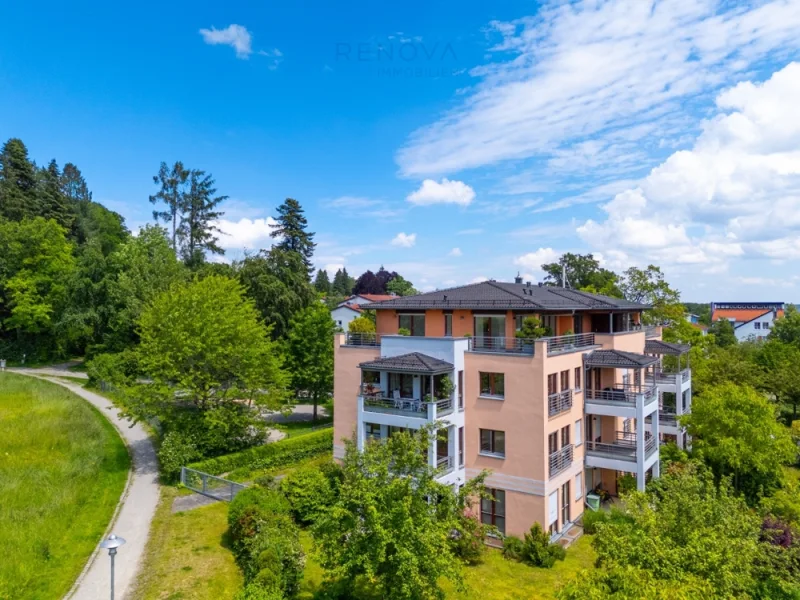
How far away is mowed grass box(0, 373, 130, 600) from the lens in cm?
1588

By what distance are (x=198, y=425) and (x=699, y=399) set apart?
27.7 meters

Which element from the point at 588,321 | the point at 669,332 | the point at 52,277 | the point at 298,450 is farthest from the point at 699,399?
the point at 52,277

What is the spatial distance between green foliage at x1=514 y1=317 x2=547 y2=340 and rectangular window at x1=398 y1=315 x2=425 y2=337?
19.5 ft

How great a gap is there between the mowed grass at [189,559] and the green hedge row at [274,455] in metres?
3.61

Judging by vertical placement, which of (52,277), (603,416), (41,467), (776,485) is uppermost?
(52,277)

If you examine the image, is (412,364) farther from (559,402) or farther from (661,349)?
(661,349)

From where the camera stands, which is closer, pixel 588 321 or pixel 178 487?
pixel 178 487

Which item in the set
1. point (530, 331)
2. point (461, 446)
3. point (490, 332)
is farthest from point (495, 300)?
point (461, 446)

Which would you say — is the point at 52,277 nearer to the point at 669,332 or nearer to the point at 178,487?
the point at 178,487

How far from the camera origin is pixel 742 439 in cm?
2434

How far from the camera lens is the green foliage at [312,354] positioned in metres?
36.8

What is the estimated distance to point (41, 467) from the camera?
2353 cm

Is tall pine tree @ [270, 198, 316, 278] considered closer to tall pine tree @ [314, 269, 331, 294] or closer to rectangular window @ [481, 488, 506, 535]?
rectangular window @ [481, 488, 506, 535]

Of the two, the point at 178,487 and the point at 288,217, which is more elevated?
the point at 288,217
